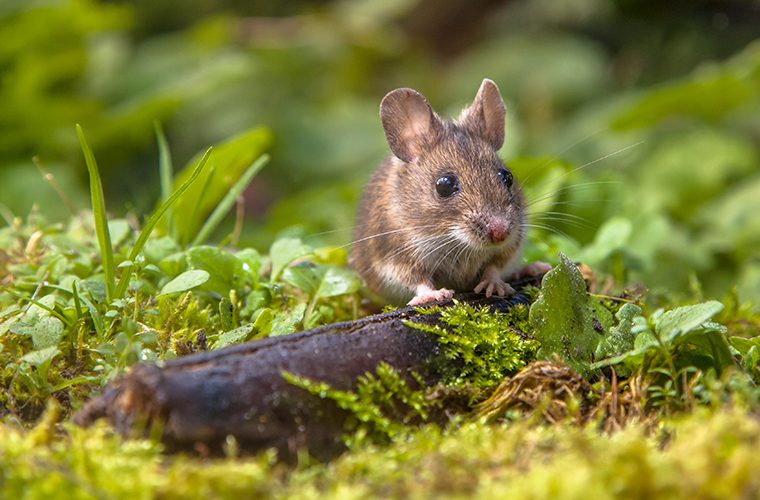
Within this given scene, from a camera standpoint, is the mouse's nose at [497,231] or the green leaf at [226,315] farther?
the mouse's nose at [497,231]

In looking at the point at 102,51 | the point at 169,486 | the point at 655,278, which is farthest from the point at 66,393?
the point at 102,51

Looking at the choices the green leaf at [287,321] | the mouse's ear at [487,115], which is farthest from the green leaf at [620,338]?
the mouse's ear at [487,115]

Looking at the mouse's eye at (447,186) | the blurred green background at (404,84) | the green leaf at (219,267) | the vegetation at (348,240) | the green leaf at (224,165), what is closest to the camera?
the vegetation at (348,240)

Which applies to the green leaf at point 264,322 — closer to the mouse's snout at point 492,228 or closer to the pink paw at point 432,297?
the pink paw at point 432,297

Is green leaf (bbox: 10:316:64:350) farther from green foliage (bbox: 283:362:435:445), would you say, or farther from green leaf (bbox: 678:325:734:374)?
green leaf (bbox: 678:325:734:374)

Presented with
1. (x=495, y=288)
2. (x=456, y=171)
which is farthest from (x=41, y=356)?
(x=456, y=171)

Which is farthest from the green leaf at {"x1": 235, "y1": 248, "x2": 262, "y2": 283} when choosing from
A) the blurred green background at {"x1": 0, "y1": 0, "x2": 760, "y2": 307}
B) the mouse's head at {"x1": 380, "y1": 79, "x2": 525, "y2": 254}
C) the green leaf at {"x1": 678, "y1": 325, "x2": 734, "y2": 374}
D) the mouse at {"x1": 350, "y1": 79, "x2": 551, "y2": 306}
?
the green leaf at {"x1": 678, "y1": 325, "x2": 734, "y2": 374}

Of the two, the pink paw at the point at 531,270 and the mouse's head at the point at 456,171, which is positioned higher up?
the mouse's head at the point at 456,171
